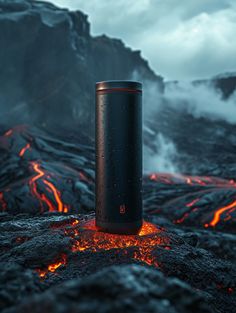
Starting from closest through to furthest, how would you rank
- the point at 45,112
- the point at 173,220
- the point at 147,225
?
the point at 147,225, the point at 173,220, the point at 45,112

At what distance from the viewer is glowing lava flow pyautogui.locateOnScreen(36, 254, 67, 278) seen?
3250 mm

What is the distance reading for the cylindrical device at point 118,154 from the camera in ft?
13.0

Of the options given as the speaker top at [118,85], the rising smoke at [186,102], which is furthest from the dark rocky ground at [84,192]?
the speaker top at [118,85]

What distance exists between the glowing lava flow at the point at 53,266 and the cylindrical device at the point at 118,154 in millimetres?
699

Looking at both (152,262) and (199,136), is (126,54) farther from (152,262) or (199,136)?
(152,262)

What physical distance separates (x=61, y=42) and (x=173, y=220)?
70.1 feet

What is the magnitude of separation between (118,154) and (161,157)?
3124 centimetres

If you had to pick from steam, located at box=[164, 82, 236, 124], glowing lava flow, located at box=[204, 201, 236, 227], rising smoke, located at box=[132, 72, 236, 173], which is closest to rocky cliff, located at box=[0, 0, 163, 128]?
rising smoke, located at box=[132, 72, 236, 173]

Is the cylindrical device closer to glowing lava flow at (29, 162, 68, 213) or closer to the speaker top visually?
the speaker top

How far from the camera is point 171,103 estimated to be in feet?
175

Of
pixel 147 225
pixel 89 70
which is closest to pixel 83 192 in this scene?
pixel 147 225

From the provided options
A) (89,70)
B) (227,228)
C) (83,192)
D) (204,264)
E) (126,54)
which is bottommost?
(227,228)

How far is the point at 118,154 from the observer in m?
3.97

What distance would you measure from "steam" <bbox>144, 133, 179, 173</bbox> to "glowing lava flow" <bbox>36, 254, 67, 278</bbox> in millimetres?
26830
